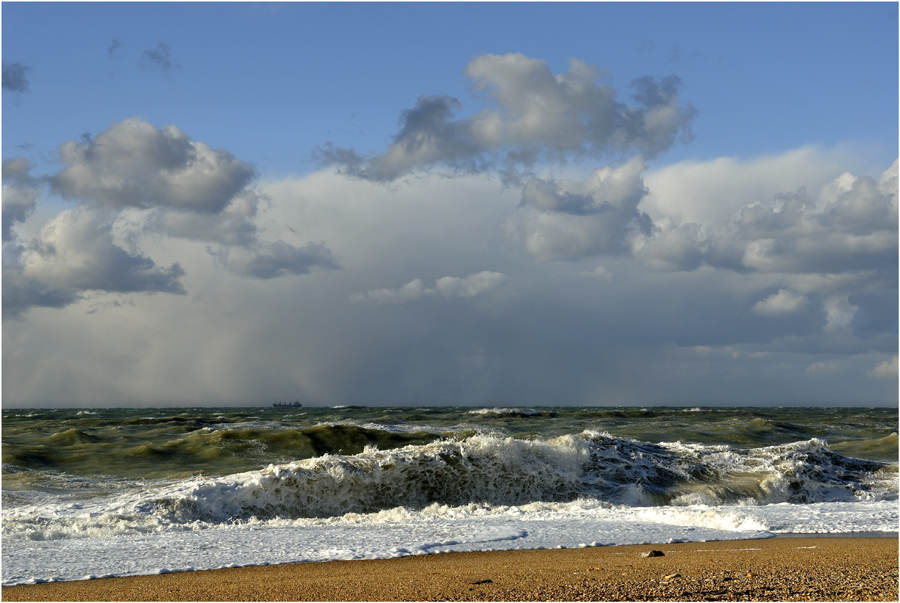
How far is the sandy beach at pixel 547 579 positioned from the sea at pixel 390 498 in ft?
2.18

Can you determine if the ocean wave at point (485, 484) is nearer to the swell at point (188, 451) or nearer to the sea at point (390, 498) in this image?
the sea at point (390, 498)

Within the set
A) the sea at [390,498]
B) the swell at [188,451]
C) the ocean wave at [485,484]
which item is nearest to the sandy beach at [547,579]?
the sea at [390,498]

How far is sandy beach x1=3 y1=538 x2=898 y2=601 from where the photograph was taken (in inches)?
217

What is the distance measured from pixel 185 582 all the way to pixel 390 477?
659cm

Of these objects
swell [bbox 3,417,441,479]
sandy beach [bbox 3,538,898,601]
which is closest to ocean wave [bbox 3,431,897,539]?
swell [bbox 3,417,441,479]

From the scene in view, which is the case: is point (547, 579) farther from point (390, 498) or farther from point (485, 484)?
point (485, 484)

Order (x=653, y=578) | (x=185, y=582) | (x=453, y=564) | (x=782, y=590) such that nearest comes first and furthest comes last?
1. (x=782, y=590)
2. (x=653, y=578)
3. (x=185, y=582)
4. (x=453, y=564)

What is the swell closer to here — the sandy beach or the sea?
the sea

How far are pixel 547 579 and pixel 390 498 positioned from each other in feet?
22.7

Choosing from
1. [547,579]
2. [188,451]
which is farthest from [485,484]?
[188,451]

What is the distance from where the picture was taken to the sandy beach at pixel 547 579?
5523 millimetres

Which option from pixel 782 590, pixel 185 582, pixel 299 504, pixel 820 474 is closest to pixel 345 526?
pixel 299 504

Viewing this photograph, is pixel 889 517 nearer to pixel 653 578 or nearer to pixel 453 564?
pixel 653 578

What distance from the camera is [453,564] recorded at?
735cm
